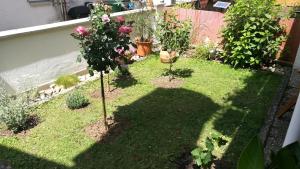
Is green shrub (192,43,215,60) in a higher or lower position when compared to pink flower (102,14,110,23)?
lower

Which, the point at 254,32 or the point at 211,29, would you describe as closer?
the point at 254,32

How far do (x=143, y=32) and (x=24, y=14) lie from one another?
154 inches

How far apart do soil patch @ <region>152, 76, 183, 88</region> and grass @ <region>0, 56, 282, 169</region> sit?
14 centimetres

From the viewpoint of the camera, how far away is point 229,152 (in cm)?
423

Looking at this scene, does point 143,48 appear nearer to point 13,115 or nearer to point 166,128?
point 166,128

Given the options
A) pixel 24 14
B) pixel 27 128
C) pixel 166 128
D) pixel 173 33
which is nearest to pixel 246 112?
pixel 166 128

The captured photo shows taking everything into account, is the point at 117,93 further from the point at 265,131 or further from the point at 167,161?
the point at 265,131

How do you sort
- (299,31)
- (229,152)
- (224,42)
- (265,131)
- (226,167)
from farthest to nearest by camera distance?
(224,42), (299,31), (265,131), (229,152), (226,167)

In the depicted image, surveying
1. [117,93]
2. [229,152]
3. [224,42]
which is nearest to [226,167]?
[229,152]

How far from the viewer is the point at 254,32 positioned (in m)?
7.32

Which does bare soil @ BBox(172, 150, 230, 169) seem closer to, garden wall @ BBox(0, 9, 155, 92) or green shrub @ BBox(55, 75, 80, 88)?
green shrub @ BBox(55, 75, 80, 88)

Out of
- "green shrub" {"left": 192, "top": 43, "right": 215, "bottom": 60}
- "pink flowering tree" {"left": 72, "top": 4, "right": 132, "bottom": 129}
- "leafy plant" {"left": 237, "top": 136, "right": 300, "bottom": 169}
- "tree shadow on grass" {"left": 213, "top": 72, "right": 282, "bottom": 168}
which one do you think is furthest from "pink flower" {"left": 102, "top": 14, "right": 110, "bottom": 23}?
"green shrub" {"left": 192, "top": 43, "right": 215, "bottom": 60}

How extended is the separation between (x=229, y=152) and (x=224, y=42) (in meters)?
4.68

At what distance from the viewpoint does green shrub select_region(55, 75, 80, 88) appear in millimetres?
6641
